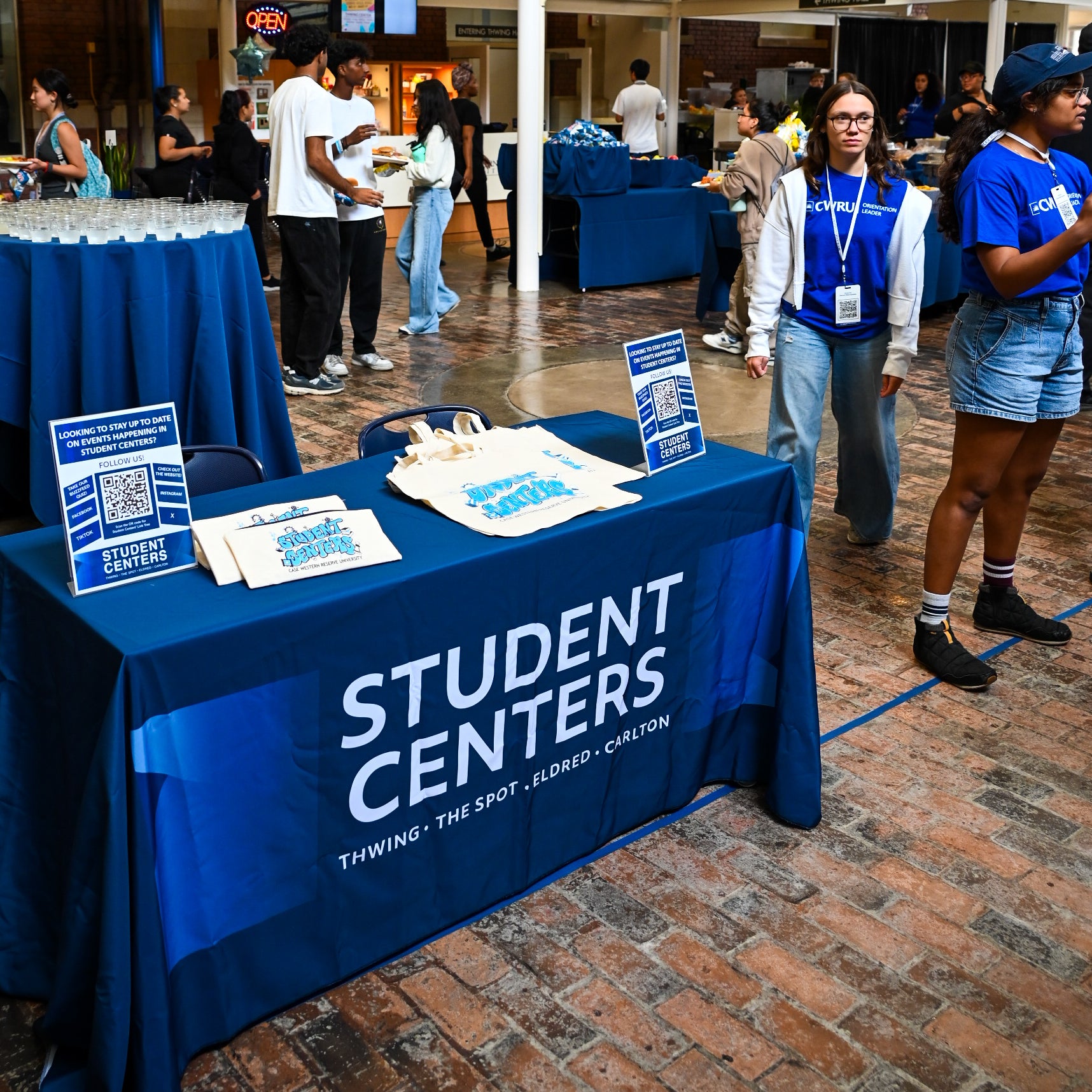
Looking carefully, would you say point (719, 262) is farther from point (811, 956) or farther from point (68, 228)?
point (811, 956)

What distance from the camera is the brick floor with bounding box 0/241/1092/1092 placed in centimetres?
216

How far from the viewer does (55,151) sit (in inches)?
307

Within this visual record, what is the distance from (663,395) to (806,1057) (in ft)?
4.44

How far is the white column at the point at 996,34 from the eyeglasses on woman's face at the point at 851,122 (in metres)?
10.7

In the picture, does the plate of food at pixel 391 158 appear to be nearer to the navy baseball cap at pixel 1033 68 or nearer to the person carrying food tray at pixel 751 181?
the person carrying food tray at pixel 751 181

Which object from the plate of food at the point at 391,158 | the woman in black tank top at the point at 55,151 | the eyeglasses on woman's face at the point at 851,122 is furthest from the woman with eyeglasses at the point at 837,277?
the woman in black tank top at the point at 55,151

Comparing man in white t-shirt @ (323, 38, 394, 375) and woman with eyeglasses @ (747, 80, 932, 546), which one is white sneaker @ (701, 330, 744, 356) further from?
woman with eyeglasses @ (747, 80, 932, 546)

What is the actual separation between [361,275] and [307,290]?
67 cm

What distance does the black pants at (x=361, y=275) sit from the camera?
679 centimetres

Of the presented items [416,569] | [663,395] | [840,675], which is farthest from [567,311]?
[416,569]

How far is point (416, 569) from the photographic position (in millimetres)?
2139

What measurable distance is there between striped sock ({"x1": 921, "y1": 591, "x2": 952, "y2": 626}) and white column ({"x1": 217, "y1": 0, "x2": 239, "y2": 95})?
1205 cm

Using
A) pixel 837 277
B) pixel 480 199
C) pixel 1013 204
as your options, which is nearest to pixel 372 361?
pixel 837 277

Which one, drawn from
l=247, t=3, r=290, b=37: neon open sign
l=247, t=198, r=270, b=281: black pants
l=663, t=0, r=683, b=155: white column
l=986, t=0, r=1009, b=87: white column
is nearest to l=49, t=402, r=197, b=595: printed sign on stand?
l=247, t=198, r=270, b=281: black pants
